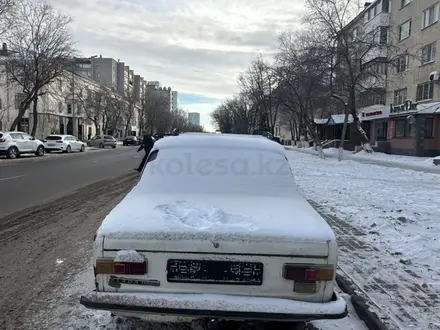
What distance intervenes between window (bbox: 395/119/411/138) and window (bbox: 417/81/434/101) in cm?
225

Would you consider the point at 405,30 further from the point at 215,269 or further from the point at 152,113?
the point at 152,113

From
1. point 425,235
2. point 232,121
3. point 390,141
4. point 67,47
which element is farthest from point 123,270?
point 232,121

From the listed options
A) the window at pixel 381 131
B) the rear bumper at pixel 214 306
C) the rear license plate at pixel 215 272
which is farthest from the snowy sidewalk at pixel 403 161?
the rear license plate at pixel 215 272

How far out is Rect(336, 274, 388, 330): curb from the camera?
145 inches

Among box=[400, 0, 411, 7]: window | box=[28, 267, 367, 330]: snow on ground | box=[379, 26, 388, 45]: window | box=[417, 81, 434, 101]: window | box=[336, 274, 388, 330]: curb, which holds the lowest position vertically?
box=[28, 267, 367, 330]: snow on ground

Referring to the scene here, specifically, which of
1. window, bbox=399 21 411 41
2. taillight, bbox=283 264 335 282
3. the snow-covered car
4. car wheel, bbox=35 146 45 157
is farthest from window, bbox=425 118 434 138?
taillight, bbox=283 264 335 282

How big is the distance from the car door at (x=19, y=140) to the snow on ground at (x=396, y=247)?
2192cm

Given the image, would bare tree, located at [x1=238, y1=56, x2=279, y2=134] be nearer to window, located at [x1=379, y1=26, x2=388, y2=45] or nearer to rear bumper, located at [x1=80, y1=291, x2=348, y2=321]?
window, located at [x1=379, y1=26, x2=388, y2=45]

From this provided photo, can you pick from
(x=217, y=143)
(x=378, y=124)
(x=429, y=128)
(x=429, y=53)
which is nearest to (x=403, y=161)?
(x=429, y=128)

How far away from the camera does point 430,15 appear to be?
3319 cm

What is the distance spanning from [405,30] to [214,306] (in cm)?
4045

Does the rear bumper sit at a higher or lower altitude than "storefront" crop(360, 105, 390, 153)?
lower

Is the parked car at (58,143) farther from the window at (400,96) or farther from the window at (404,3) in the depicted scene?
the window at (404,3)

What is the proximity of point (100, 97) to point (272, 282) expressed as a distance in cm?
6686
